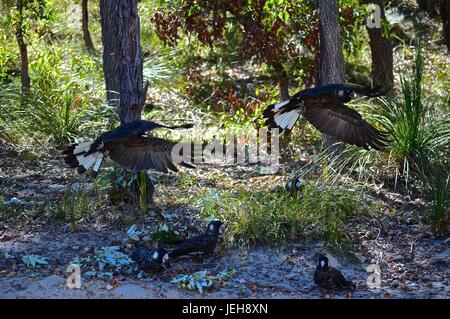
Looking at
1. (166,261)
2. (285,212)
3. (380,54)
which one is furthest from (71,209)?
(380,54)

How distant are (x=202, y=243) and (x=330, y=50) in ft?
10.3

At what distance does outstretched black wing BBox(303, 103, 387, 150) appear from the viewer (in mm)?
7492

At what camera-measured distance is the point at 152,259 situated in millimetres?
6512

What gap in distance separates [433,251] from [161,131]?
3.94 m

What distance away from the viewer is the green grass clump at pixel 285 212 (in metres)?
7.27

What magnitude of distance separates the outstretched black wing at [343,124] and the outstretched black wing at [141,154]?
4.37 ft

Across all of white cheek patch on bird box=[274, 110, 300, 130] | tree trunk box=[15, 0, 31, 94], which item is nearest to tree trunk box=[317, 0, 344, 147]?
white cheek patch on bird box=[274, 110, 300, 130]

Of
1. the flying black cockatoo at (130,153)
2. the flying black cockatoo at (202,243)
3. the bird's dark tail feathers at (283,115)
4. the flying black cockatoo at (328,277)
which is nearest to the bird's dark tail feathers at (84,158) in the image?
the flying black cockatoo at (130,153)

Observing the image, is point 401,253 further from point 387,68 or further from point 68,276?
point 387,68

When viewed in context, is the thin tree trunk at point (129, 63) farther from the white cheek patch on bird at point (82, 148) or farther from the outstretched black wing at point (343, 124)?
the outstretched black wing at point (343, 124)

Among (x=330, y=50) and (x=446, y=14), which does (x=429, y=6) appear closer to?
(x=446, y=14)

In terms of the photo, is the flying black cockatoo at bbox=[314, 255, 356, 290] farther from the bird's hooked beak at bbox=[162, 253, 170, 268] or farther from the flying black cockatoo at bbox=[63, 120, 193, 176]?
the flying black cockatoo at bbox=[63, 120, 193, 176]

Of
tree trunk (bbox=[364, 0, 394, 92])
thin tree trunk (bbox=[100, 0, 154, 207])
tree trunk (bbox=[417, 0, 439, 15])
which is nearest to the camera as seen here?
thin tree trunk (bbox=[100, 0, 154, 207])

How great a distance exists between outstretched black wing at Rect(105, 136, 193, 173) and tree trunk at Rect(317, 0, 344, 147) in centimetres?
249
